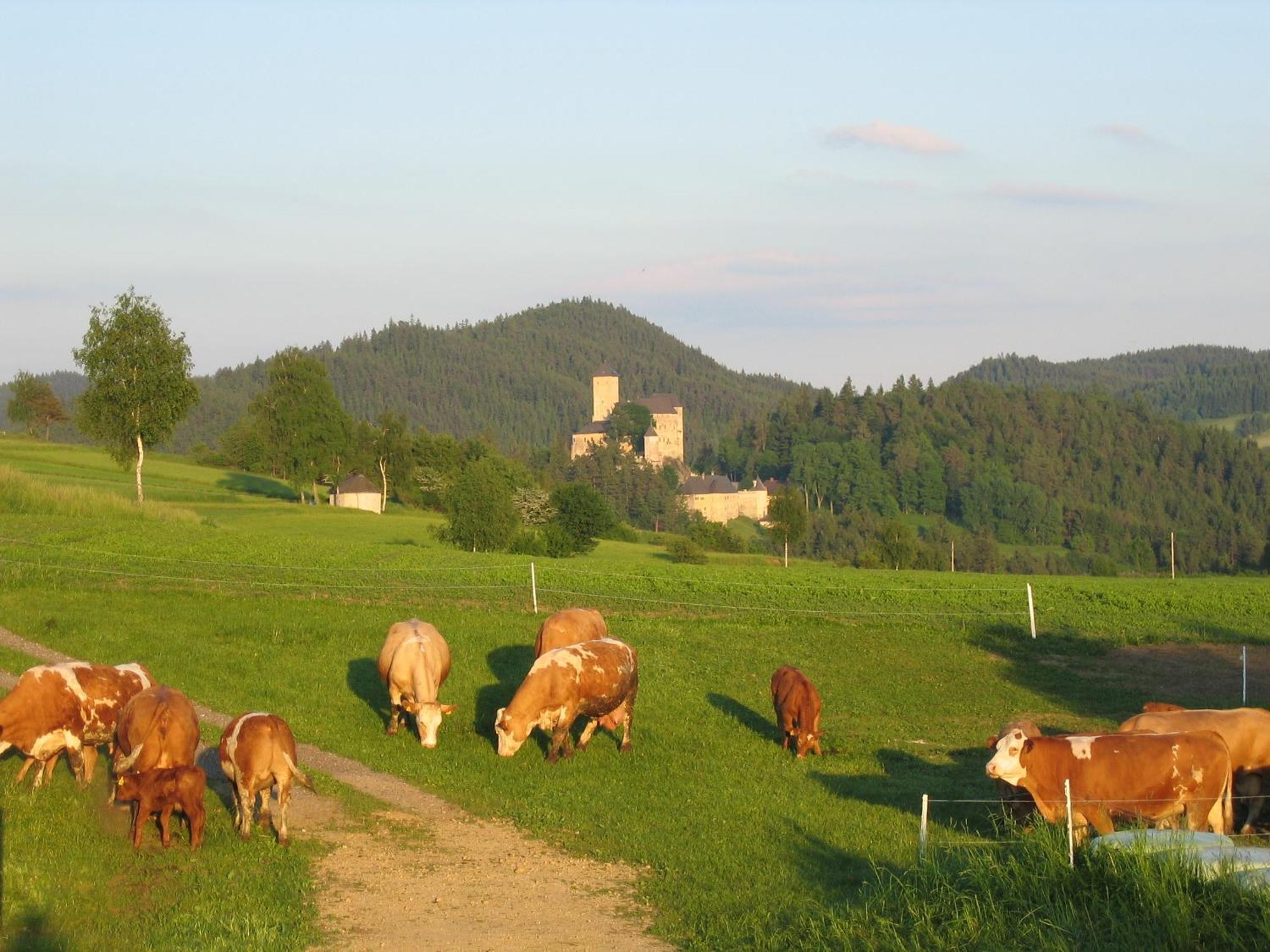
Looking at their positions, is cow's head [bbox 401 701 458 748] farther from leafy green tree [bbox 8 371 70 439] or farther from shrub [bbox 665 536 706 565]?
leafy green tree [bbox 8 371 70 439]

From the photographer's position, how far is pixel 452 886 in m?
11.7

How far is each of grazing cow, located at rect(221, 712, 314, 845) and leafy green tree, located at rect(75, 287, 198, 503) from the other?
39060mm

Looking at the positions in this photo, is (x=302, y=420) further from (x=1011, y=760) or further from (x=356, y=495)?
(x=1011, y=760)

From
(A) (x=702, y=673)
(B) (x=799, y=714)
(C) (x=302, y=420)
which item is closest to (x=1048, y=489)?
(C) (x=302, y=420)

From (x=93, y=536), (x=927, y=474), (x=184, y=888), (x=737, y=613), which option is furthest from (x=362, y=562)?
(x=927, y=474)

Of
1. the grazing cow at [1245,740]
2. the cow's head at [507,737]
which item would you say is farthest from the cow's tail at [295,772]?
the grazing cow at [1245,740]

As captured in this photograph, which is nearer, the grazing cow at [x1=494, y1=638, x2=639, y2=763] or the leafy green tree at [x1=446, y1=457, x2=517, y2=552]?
the grazing cow at [x1=494, y1=638, x2=639, y2=763]

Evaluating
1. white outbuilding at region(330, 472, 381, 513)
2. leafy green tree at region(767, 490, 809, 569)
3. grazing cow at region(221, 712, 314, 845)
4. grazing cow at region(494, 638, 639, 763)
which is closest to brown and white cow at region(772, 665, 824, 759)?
grazing cow at region(494, 638, 639, 763)

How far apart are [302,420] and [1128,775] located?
71.4 meters

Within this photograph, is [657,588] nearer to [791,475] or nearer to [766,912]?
[766,912]

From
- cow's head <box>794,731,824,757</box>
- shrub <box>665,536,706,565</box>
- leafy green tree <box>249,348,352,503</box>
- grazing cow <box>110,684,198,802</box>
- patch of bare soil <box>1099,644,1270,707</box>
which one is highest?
leafy green tree <box>249,348,352,503</box>

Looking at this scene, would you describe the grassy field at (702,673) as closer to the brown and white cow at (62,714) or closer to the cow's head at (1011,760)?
the cow's head at (1011,760)

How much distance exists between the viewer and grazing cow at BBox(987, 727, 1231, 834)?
40.5ft

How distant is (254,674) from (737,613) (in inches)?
505
